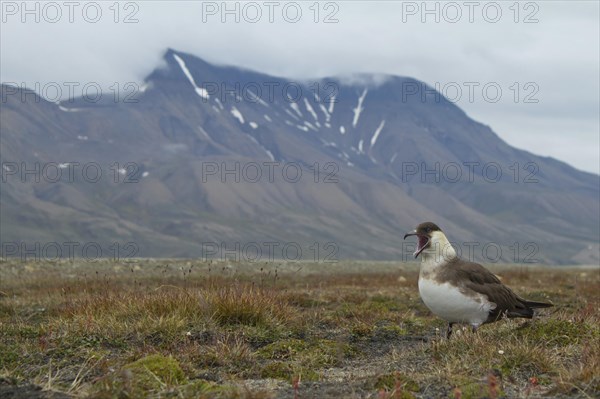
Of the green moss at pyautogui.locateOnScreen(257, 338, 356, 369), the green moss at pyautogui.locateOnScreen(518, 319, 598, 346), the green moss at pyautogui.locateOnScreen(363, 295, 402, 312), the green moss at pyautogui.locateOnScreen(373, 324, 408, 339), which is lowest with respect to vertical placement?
the green moss at pyautogui.locateOnScreen(363, 295, 402, 312)

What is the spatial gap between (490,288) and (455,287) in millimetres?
601

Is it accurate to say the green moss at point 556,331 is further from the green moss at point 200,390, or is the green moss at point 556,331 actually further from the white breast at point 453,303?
the green moss at point 200,390

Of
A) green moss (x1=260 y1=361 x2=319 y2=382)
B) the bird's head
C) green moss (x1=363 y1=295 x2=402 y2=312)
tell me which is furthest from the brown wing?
green moss (x1=363 y1=295 x2=402 y2=312)

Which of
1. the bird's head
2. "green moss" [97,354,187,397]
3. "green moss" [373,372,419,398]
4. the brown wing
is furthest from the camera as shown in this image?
the bird's head

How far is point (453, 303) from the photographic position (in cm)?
903

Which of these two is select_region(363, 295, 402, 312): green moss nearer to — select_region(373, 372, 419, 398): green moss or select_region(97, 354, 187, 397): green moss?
select_region(373, 372, 419, 398): green moss

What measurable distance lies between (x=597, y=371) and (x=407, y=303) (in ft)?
34.3

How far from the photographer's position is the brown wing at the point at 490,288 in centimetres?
917

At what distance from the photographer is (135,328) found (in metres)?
9.48

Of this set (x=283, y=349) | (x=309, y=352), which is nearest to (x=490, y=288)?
(x=309, y=352)

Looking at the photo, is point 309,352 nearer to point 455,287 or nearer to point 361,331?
point 455,287

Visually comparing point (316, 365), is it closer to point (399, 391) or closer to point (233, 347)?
point (233, 347)

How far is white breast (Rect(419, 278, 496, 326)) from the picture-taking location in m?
8.99

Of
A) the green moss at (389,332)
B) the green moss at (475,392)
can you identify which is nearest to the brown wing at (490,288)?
the green moss at (389,332)
